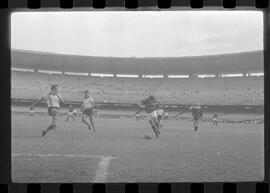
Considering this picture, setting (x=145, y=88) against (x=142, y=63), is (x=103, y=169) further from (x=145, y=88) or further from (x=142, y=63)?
(x=142, y=63)

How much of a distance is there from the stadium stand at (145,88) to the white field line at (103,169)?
20.8 meters

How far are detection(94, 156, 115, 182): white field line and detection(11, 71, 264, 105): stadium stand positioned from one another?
2080 centimetres

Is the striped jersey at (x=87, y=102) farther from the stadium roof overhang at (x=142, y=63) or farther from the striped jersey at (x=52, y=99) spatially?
the stadium roof overhang at (x=142, y=63)

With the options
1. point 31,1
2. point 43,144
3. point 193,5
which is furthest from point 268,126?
point 43,144

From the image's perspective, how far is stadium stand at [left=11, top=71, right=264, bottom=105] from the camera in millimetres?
29314

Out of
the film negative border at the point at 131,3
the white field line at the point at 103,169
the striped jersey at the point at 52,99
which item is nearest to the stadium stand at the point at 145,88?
the striped jersey at the point at 52,99

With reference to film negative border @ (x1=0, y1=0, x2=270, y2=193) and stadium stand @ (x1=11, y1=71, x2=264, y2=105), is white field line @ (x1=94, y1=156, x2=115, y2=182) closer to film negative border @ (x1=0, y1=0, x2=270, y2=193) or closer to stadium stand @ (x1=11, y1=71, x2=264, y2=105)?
film negative border @ (x1=0, y1=0, x2=270, y2=193)

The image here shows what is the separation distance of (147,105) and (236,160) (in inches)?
151

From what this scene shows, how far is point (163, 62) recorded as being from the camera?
1236 inches

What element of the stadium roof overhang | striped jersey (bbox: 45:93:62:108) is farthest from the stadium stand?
striped jersey (bbox: 45:93:62:108)

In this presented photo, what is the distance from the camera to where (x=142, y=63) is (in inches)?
1240

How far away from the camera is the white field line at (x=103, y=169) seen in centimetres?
655

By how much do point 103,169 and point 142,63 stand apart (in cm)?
2437

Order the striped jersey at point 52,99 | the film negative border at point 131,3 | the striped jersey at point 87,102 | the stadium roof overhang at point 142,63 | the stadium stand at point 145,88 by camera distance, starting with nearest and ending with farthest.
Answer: the film negative border at point 131,3, the striped jersey at point 52,99, the striped jersey at point 87,102, the stadium stand at point 145,88, the stadium roof overhang at point 142,63
